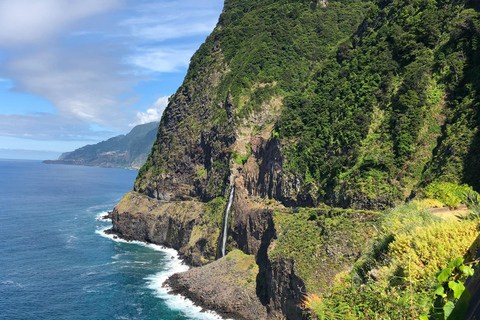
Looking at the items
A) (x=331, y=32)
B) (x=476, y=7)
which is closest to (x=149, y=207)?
(x=331, y=32)

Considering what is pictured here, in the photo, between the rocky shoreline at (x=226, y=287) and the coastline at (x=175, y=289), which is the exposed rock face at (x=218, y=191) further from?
the coastline at (x=175, y=289)

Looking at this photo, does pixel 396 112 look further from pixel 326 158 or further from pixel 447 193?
pixel 447 193

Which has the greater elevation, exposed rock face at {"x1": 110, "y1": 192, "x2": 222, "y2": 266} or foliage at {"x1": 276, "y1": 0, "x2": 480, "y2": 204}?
foliage at {"x1": 276, "y1": 0, "x2": 480, "y2": 204}

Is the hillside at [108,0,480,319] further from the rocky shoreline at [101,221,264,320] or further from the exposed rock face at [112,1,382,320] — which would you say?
the rocky shoreline at [101,221,264,320]

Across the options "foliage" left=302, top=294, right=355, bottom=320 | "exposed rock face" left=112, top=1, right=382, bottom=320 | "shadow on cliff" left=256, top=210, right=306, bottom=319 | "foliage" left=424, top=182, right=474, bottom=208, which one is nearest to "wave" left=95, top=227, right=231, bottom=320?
"exposed rock face" left=112, top=1, right=382, bottom=320

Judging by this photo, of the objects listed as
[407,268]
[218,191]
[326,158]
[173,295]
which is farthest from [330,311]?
[218,191]

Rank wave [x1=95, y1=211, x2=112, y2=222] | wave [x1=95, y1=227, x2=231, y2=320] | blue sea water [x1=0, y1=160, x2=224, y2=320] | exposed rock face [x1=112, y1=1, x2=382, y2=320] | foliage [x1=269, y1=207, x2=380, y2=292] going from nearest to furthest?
foliage [x1=269, y1=207, x2=380, y2=292] → wave [x1=95, y1=227, x2=231, y2=320] → blue sea water [x1=0, y1=160, x2=224, y2=320] → exposed rock face [x1=112, y1=1, x2=382, y2=320] → wave [x1=95, y1=211, x2=112, y2=222]

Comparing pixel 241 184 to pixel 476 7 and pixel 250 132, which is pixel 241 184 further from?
pixel 476 7
